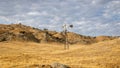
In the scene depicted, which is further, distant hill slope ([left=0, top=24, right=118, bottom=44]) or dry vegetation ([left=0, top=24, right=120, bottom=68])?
distant hill slope ([left=0, top=24, right=118, bottom=44])

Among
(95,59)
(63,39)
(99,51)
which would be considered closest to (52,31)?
(63,39)

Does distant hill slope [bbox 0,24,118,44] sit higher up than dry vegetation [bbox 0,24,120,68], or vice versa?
distant hill slope [bbox 0,24,118,44]

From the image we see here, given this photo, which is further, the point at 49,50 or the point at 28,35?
the point at 28,35

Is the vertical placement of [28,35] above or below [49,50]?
above

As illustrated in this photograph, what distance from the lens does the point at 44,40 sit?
110m

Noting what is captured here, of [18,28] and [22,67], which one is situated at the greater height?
[18,28]

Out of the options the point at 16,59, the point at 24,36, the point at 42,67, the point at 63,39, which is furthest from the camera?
the point at 63,39

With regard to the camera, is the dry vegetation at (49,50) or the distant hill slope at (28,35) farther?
the distant hill slope at (28,35)

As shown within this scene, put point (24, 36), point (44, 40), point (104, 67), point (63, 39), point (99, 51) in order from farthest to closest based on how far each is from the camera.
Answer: point (63, 39)
point (44, 40)
point (24, 36)
point (99, 51)
point (104, 67)

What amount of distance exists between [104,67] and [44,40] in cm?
7037

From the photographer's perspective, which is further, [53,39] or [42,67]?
[53,39]

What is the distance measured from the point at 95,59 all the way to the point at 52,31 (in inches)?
3392

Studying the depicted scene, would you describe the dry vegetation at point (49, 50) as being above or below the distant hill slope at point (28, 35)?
below

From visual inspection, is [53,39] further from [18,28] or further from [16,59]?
[16,59]
